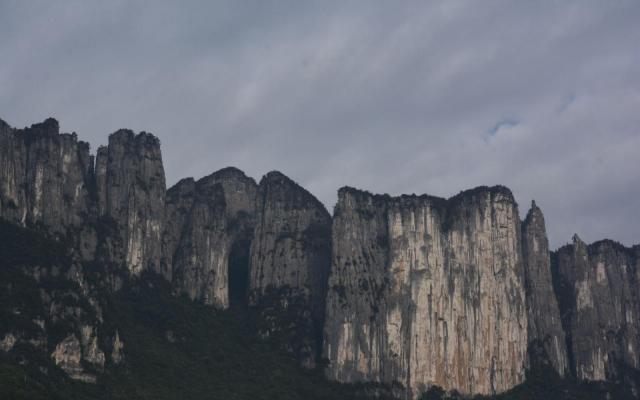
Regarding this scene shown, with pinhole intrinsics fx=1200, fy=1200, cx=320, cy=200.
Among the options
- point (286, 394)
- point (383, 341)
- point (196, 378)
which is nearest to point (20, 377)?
point (196, 378)

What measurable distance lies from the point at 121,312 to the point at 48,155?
28.0 meters

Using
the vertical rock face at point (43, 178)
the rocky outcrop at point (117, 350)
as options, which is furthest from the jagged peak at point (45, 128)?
the rocky outcrop at point (117, 350)

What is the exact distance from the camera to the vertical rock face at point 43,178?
18400 centimetres

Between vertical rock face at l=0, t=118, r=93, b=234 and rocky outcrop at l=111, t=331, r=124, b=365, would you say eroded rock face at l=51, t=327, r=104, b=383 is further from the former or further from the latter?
vertical rock face at l=0, t=118, r=93, b=234

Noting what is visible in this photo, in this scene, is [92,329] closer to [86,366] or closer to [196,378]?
[86,366]

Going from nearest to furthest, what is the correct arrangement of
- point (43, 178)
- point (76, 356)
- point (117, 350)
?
point (76, 356), point (117, 350), point (43, 178)

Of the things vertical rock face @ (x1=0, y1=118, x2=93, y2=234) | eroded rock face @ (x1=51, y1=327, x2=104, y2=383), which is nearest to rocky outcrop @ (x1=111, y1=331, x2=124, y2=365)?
eroded rock face @ (x1=51, y1=327, x2=104, y2=383)

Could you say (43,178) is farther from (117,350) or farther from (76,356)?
(76,356)

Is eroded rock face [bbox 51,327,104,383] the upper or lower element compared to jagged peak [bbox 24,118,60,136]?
lower

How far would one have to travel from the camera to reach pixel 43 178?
190 metres

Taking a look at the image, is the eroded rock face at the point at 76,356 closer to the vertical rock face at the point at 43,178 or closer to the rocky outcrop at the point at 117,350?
the rocky outcrop at the point at 117,350

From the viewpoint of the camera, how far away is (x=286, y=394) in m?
183

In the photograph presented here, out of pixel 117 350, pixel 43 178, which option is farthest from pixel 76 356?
pixel 43 178

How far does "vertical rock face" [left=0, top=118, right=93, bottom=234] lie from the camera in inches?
7244
